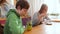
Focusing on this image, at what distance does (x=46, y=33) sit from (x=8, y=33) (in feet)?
1.91

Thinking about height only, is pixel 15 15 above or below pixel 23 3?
below

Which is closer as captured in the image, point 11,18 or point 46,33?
point 11,18

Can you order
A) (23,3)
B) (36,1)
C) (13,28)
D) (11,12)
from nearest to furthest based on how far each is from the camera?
(13,28) → (11,12) → (23,3) → (36,1)

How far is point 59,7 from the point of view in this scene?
432cm

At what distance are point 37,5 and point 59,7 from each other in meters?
0.67

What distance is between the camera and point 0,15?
3.17 m

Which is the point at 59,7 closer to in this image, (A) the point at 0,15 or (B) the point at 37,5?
(B) the point at 37,5

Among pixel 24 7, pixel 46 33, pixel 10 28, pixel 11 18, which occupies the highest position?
pixel 24 7

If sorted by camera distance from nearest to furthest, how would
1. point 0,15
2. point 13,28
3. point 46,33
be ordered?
1. point 13,28
2. point 46,33
3. point 0,15

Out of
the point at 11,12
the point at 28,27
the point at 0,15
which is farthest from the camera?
the point at 0,15

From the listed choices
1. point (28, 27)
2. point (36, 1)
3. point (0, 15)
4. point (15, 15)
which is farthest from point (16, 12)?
point (36, 1)

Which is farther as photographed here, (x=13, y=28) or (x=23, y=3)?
(x=23, y=3)

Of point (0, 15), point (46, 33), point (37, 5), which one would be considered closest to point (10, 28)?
point (46, 33)

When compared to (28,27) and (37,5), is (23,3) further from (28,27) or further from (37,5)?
(37,5)
